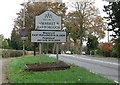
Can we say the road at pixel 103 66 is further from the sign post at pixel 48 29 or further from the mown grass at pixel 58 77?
the sign post at pixel 48 29

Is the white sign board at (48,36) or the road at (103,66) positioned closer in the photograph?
the white sign board at (48,36)

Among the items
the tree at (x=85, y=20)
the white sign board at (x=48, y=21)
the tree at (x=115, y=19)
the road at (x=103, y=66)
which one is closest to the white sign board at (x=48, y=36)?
the white sign board at (x=48, y=21)

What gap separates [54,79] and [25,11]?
3318 centimetres

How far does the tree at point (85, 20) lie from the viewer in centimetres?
7325

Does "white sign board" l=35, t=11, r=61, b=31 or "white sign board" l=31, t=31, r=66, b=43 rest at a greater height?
"white sign board" l=35, t=11, r=61, b=31

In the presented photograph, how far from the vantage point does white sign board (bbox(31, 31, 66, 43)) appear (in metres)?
17.7

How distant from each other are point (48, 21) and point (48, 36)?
79 centimetres

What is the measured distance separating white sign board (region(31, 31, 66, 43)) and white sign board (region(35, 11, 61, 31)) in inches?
9.3

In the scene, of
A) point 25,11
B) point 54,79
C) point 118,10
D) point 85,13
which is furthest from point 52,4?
point 54,79

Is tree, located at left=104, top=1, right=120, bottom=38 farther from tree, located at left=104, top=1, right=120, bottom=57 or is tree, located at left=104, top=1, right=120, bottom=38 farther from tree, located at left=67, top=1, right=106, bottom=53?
tree, located at left=67, top=1, right=106, bottom=53

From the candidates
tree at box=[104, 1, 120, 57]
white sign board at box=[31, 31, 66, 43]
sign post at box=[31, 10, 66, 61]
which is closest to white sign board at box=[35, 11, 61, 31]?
sign post at box=[31, 10, 66, 61]

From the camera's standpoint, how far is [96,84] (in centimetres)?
1132

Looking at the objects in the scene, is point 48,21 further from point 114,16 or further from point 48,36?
point 114,16

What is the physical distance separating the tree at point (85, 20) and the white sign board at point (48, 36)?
54.7 metres
